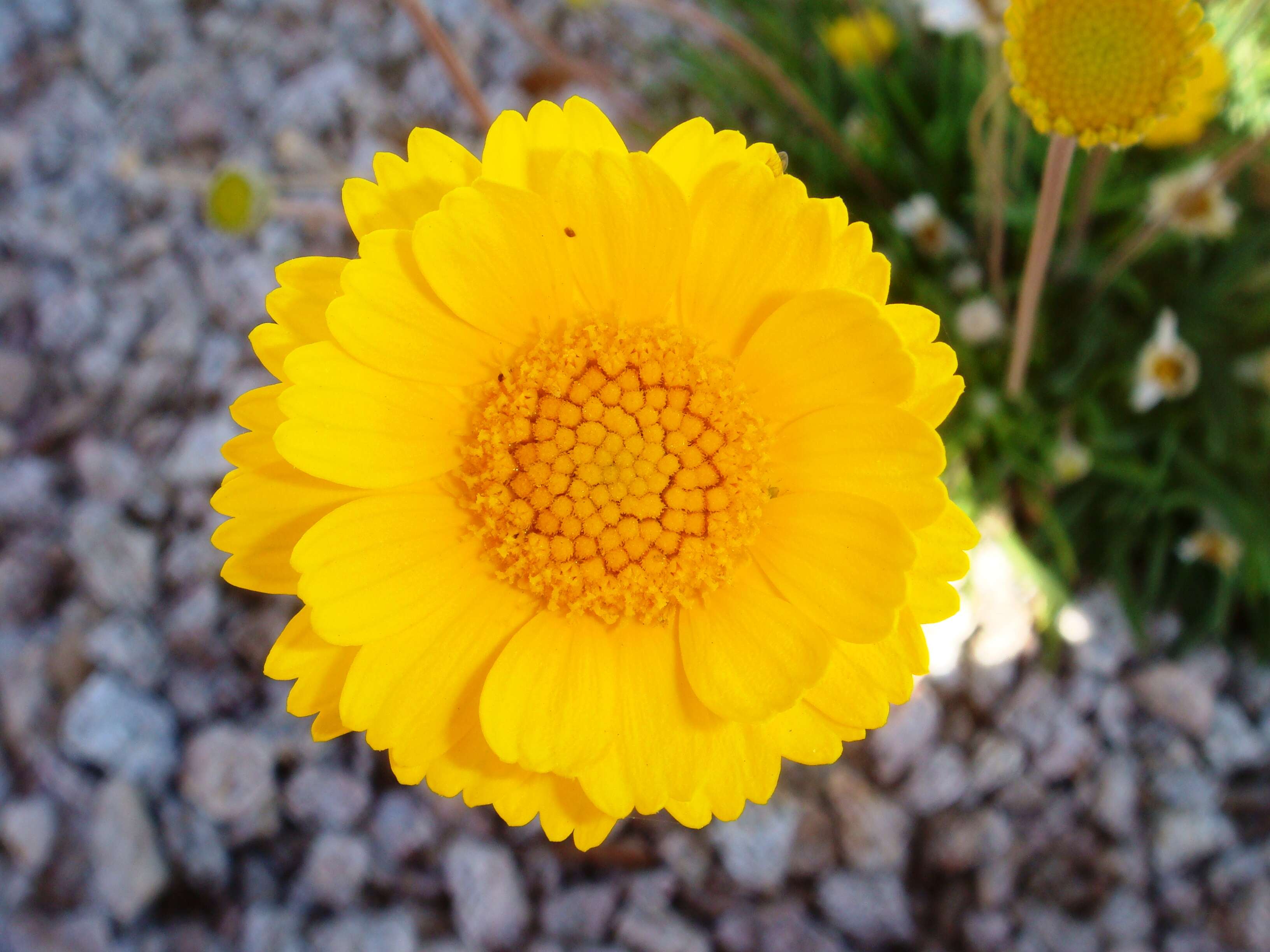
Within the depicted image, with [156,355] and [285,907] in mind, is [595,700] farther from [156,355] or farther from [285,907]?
[156,355]

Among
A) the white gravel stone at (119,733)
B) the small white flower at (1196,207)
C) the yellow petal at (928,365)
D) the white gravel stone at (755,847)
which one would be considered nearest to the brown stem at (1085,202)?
the small white flower at (1196,207)

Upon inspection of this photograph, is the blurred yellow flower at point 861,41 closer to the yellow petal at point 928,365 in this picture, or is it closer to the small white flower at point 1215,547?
the small white flower at point 1215,547

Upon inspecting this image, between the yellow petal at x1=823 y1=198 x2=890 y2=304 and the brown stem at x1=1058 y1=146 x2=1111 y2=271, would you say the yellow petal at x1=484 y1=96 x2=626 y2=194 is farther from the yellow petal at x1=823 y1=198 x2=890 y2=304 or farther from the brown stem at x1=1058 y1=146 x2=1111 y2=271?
the brown stem at x1=1058 y1=146 x2=1111 y2=271

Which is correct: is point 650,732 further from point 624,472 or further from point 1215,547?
point 1215,547

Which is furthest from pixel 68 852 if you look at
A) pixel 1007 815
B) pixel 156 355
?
pixel 1007 815

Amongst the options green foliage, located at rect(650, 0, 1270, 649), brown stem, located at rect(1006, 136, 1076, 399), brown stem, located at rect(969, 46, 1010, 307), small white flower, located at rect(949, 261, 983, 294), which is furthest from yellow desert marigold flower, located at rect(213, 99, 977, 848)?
small white flower, located at rect(949, 261, 983, 294)

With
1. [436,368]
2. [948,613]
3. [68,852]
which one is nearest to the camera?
[948,613]
